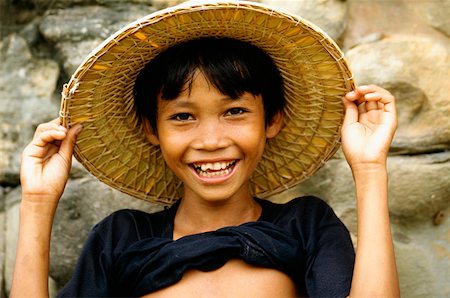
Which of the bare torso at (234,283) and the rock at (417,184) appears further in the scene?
the rock at (417,184)

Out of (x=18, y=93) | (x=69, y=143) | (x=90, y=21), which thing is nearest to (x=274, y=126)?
(x=69, y=143)

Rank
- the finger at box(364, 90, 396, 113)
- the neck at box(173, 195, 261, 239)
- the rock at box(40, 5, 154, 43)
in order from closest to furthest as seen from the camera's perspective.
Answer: the finger at box(364, 90, 396, 113)
the neck at box(173, 195, 261, 239)
the rock at box(40, 5, 154, 43)

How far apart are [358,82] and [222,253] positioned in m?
0.67

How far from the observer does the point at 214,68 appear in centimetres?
199

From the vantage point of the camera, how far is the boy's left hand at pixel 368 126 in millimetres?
1879

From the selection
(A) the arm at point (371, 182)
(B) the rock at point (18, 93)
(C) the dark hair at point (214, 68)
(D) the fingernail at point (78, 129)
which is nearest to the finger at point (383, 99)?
(A) the arm at point (371, 182)

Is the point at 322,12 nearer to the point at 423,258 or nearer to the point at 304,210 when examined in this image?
the point at 304,210

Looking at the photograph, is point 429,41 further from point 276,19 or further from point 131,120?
point 131,120

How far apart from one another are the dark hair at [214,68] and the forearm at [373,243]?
1.14ft

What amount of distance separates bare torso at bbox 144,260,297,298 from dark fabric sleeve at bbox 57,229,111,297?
0.49 feet

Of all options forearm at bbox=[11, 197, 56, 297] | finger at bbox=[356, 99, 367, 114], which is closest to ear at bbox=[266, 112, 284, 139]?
finger at bbox=[356, 99, 367, 114]

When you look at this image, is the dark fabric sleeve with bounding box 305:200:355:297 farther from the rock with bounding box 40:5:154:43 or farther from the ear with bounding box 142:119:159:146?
the rock with bounding box 40:5:154:43

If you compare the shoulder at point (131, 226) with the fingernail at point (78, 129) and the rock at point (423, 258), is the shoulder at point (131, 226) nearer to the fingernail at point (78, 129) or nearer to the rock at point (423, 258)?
the fingernail at point (78, 129)

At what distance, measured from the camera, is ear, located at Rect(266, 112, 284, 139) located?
217 cm
